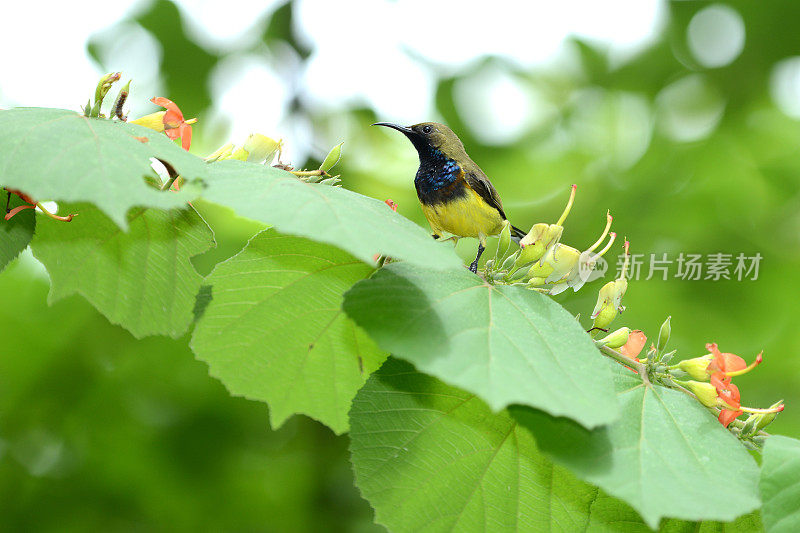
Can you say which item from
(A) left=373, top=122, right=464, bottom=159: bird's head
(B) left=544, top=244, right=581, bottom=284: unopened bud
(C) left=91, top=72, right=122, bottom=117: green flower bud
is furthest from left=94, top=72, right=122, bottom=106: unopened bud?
(A) left=373, top=122, right=464, bottom=159: bird's head

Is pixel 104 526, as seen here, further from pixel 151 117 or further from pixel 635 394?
pixel 635 394

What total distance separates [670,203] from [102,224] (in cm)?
337

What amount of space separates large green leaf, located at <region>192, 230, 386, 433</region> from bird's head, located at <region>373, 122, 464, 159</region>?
0.88 meters

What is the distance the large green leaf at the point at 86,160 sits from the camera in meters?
0.72

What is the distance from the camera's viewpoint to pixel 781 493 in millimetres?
818

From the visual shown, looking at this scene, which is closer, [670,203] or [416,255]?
[416,255]

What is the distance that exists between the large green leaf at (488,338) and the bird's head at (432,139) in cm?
103

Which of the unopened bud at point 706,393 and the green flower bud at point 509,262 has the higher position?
the green flower bud at point 509,262

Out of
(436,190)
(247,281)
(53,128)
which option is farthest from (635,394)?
(436,190)

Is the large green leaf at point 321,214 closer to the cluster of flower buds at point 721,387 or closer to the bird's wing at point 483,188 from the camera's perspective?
the cluster of flower buds at point 721,387

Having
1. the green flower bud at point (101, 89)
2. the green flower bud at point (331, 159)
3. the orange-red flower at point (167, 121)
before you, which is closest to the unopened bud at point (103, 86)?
the green flower bud at point (101, 89)

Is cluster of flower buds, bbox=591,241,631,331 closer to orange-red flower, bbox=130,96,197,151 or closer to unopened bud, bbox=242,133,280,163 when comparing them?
unopened bud, bbox=242,133,280,163

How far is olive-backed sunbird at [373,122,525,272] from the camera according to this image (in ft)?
5.81

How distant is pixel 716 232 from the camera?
3.83m
